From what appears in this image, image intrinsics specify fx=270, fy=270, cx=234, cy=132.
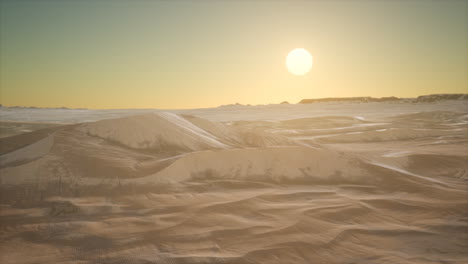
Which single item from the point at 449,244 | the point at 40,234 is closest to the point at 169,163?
the point at 40,234

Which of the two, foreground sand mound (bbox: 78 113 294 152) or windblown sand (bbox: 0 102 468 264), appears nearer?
windblown sand (bbox: 0 102 468 264)

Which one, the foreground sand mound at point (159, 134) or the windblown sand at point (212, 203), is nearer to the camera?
the windblown sand at point (212, 203)

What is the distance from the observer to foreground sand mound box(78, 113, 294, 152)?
4242mm

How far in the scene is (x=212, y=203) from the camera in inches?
97.4

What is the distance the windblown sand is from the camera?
5.60ft

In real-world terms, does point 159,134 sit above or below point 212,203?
above

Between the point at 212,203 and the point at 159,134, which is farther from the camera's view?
the point at 159,134

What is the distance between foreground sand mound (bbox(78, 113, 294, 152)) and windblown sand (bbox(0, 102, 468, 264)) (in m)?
0.02

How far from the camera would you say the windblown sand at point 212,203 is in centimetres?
171

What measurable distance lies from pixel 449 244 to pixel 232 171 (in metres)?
2.17

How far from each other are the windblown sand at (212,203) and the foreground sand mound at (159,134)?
0.02 m

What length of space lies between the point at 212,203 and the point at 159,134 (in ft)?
7.53

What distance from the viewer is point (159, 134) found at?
Answer: 14.5 feet

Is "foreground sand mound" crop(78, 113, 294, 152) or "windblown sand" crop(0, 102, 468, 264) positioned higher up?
"foreground sand mound" crop(78, 113, 294, 152)
